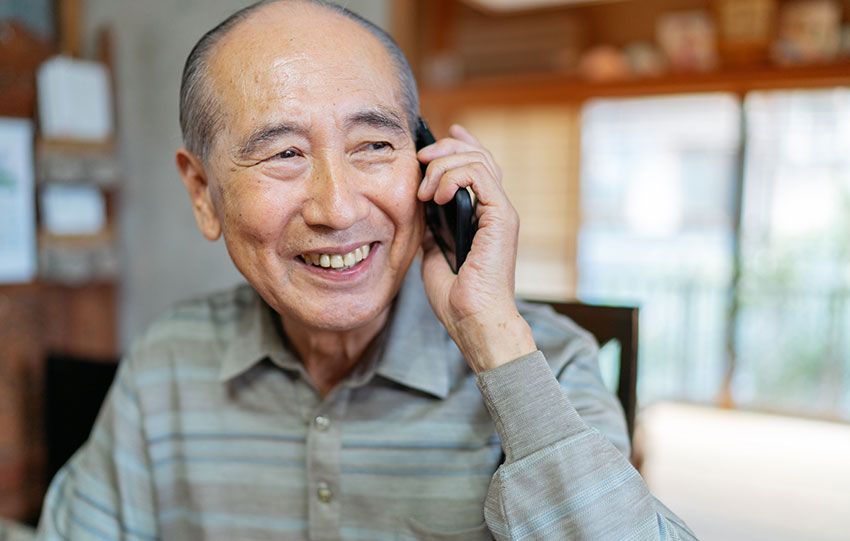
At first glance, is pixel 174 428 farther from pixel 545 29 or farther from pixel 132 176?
pixel 545 29

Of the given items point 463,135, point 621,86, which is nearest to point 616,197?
point 621,86

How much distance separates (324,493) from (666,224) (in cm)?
410

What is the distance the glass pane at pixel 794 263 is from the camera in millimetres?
4074

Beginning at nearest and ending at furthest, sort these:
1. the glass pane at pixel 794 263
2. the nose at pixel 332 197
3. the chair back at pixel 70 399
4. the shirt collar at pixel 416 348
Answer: the nose at pixel 332 197, the shirt collar at pixel 416 348, the chair back at pixel 70 399, the glass pane at pixel 794 263

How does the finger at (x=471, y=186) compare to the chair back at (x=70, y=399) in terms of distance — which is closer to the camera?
the finger at (x=471, y=186)

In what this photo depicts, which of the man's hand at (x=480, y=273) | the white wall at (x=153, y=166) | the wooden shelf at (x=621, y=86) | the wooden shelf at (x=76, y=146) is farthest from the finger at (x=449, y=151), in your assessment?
the wooden shelf at (x=621, y=86)

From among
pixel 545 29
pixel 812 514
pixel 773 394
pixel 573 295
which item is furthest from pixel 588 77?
pixel 812 514

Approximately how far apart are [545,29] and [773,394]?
2655 millimetres

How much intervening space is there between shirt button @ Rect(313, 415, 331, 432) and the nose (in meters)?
0.28

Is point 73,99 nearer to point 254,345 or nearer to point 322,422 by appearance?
point 254,345

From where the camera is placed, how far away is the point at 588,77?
171 inches

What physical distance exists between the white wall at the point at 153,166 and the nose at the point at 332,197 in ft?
4.79

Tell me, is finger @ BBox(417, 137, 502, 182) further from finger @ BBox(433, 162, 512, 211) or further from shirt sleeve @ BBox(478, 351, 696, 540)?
shirt sleeve @ BBox(478, 351, 696, 540)

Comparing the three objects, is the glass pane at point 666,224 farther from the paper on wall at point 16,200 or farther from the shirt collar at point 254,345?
the shirt collar at point 254,345
